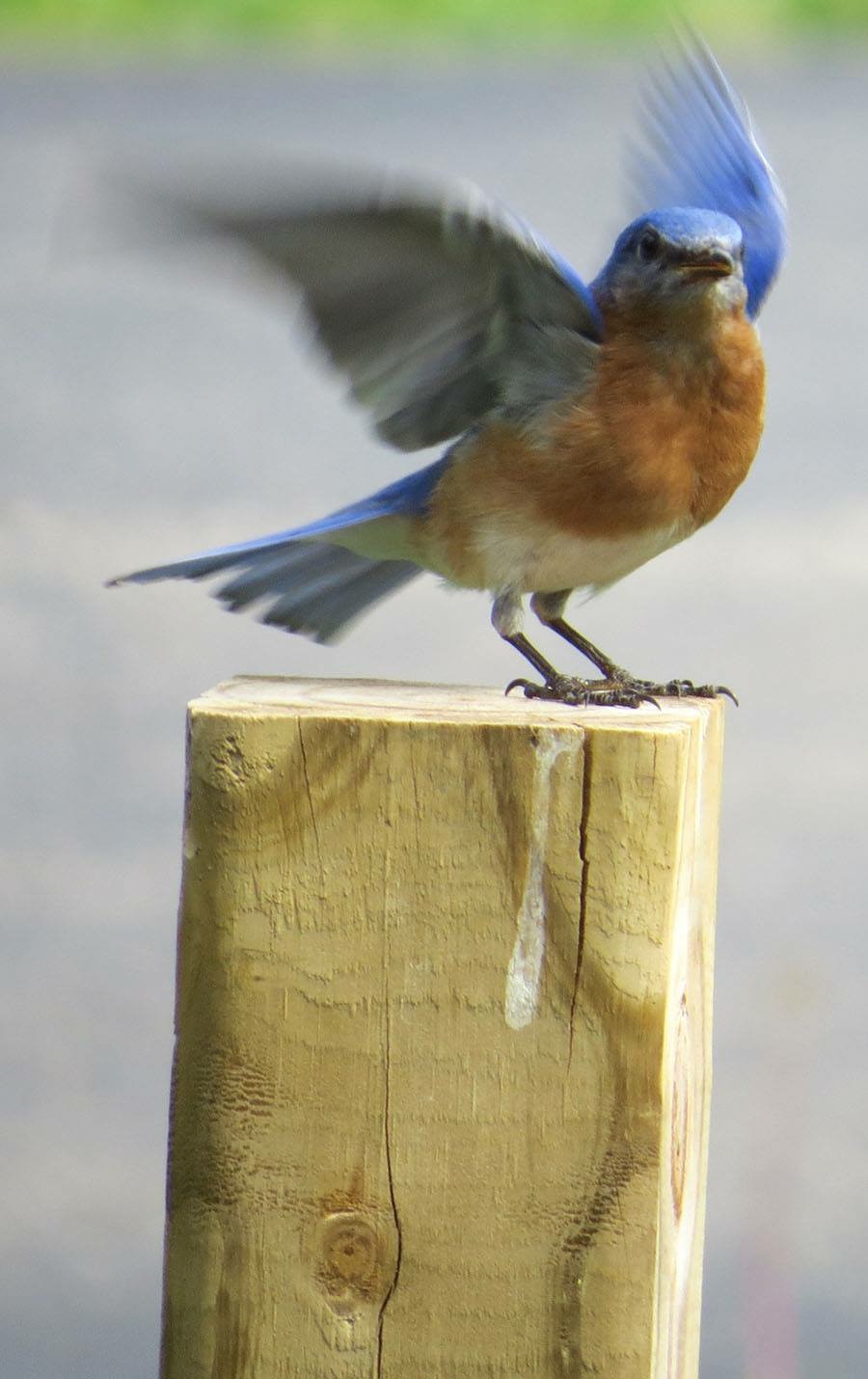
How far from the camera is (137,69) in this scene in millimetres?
17984

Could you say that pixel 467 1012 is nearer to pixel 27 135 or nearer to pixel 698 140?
pixel 698 140

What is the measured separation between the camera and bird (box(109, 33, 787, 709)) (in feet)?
10.6

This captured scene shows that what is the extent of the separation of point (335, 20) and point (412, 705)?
18712 mm

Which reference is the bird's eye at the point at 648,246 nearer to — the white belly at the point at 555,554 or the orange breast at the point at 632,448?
the orange breast at the point at 632,448

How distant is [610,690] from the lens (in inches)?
113

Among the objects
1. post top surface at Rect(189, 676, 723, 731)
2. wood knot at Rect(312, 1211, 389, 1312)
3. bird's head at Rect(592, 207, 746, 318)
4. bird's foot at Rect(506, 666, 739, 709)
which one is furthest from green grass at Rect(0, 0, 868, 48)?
wood knot at Rect(312, 1211, 389, 1312)

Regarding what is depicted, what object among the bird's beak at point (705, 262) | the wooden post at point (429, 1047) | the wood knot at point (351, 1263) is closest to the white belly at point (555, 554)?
the bird's beak at point (705, 262)

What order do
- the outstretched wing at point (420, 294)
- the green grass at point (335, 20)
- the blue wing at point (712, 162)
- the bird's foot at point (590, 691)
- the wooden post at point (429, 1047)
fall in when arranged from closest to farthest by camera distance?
1. the wooden post at point (429, 1047)
2. the bird's foot at point (590, 691)
3. the outstretched wing at point (420, 294)
4. the blue wing at point (712, 162)
5. the green grass at point (335, 20)

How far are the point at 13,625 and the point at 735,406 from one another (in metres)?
5.45

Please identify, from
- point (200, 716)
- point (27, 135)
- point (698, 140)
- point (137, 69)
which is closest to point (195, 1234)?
point (200, 716)

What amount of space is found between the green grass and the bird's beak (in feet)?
55.0

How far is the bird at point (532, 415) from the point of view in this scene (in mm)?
3240

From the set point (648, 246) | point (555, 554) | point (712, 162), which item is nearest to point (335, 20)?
point (712, 162)

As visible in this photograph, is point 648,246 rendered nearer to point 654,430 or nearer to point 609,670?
point 654,430
